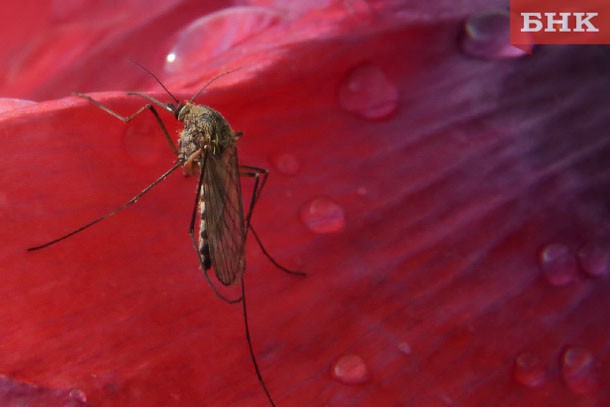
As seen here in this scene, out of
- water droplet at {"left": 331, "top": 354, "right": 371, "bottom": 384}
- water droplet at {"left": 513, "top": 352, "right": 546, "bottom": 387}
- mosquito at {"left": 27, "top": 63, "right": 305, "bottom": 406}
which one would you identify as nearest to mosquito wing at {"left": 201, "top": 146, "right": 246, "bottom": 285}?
mosquito at {"left": 27, "top": 63, "right": 305, "bottom": 406}

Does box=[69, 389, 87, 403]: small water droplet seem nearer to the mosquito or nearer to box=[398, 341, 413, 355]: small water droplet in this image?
the mosquito

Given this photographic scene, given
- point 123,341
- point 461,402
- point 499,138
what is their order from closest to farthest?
point 123,341
point 461,402
point 499,138

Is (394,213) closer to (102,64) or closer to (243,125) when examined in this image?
(243,125)

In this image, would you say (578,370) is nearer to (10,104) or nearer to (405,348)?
(405,348)

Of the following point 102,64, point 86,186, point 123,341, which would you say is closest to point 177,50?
point 102,64

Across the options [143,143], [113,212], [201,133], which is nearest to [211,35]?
[201,133]

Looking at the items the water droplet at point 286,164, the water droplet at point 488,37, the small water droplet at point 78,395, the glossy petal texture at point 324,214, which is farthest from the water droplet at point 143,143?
the water droplet at point 488,37

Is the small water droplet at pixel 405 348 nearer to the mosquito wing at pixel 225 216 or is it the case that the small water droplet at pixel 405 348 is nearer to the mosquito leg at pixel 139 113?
the mosquito wing at pixel 225 216
